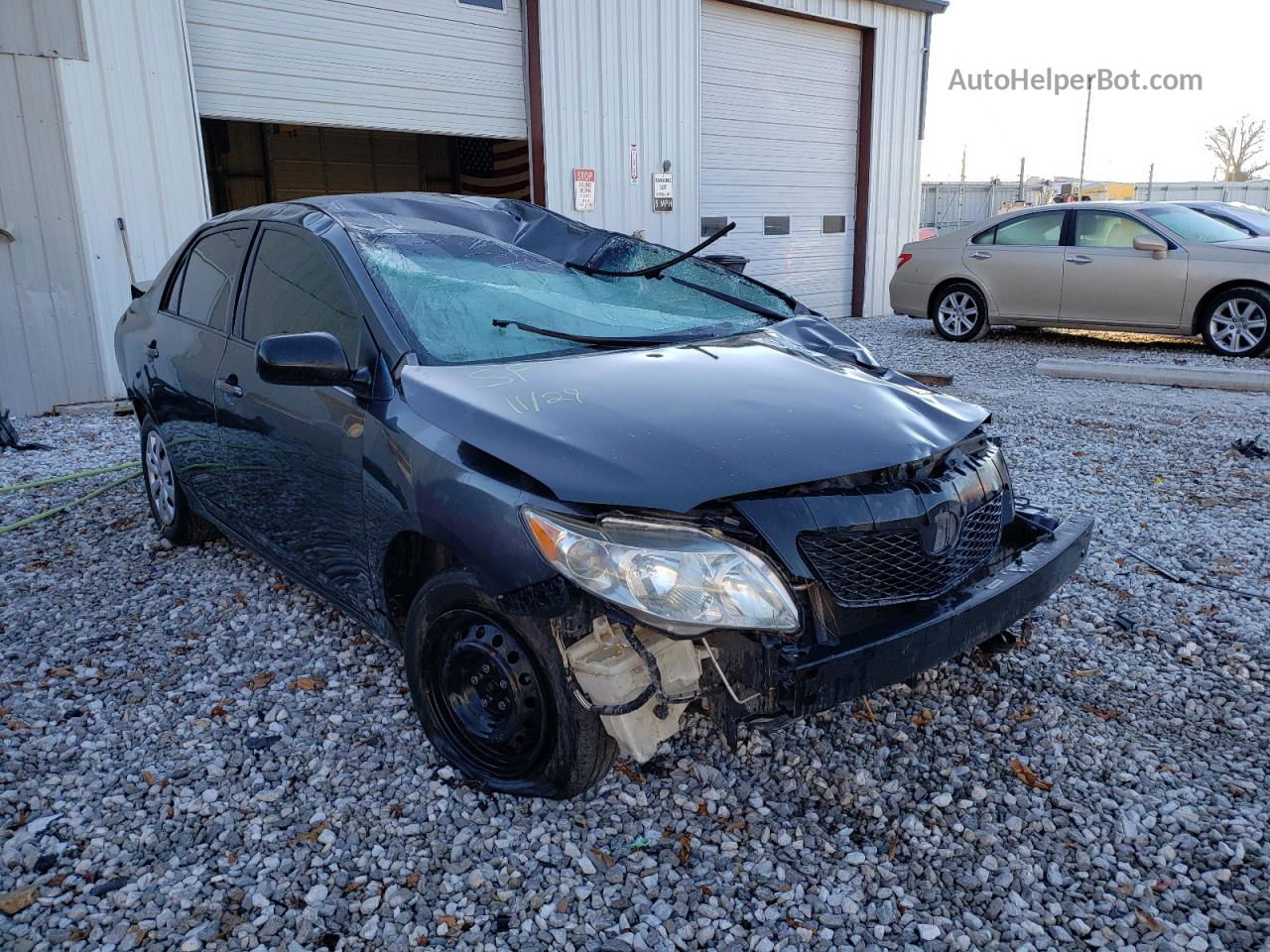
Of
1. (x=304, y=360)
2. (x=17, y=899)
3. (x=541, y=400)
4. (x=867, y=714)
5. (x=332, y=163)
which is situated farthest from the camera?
(x=332, y=163)

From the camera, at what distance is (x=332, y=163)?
682 inches

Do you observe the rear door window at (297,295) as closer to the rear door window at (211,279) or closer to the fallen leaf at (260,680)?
the rear door window at (211,279)

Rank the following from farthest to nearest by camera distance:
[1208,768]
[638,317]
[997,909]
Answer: [638,317] → [1208,768] → [997,909]

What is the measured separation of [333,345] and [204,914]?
1458mm

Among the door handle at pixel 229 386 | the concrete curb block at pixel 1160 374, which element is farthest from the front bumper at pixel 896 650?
the concrete curb block at pixel 1160 374

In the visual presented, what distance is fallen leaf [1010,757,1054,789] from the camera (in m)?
2.55

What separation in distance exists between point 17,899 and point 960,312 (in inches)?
423

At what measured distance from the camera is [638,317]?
3209 millimetres

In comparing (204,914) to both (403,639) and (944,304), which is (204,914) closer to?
(403,639)

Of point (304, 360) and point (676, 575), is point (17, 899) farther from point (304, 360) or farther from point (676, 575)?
point (676, 575)

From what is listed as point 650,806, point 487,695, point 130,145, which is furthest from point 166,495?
point 130,145

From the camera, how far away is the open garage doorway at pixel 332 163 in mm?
15961

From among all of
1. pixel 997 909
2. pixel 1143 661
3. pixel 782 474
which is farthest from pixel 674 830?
pixel 1143 661

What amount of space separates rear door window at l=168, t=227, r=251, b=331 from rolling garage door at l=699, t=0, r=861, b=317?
356 inches
